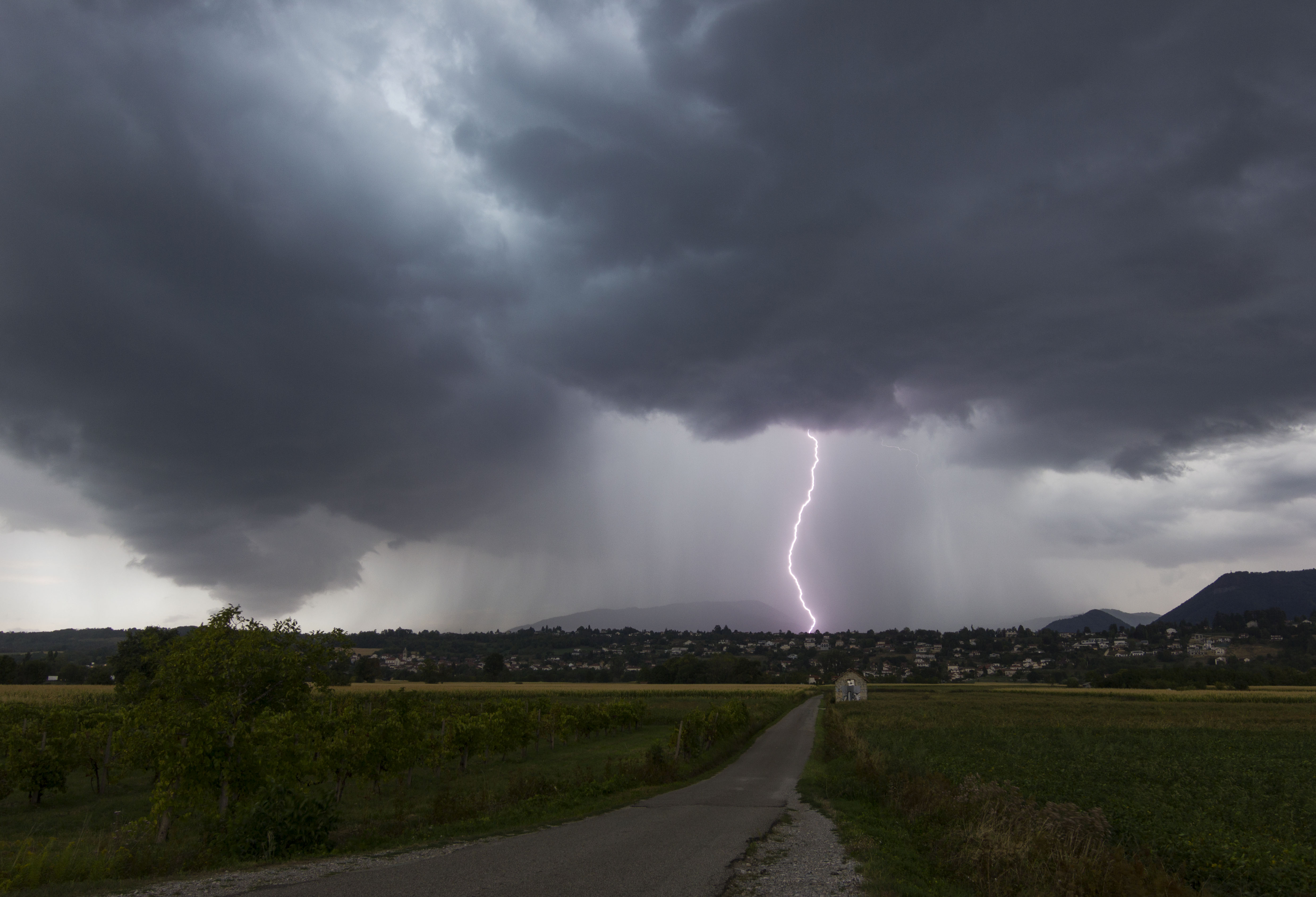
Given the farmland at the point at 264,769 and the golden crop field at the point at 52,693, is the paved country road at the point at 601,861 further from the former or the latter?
the golden crop field at the point at 52,693

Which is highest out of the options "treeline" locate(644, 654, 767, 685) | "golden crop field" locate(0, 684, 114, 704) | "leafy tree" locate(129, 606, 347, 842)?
"leafy tree" locate(129, 606, 347, 842)

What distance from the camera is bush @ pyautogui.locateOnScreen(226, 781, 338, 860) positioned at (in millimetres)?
16172

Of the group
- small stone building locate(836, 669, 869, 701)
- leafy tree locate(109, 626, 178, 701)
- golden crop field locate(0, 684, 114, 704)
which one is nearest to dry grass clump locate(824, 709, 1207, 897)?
leafy tree locate(109, 626, 178, 701)

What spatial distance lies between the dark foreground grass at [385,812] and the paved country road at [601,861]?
1806mm

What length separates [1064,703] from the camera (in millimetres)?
95312

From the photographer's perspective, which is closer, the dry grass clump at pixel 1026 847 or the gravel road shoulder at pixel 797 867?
the dry grass clump at pixel 1026 847

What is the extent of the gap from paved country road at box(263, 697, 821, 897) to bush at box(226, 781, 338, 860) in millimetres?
3603

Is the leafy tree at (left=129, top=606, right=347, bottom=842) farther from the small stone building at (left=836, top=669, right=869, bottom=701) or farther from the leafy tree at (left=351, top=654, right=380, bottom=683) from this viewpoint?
the leafy tree at (left=351, top=654, right=380, bottom=683)

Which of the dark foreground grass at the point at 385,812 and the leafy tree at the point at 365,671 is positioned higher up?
the dark foreground grass at the point at 385,812

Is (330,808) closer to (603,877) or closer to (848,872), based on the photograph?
(603,877)

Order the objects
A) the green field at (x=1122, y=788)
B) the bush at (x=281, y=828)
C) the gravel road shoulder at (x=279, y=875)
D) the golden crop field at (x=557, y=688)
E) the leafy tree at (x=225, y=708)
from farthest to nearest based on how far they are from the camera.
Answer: the golden crop field at (x=557, y=688) < the leafy tree at (x=225, y=708) < the bush at (x=281, y=828) < the green field at (x=1122, y=788) < the gravel road shoulder at (x=279, y=875)

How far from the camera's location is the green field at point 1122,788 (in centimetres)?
1502

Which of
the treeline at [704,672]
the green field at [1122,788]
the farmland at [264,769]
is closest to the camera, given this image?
the green field at [1122,788]

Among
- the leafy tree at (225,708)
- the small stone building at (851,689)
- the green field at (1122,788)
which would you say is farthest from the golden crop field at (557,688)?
the leafy tree at (225,708)
